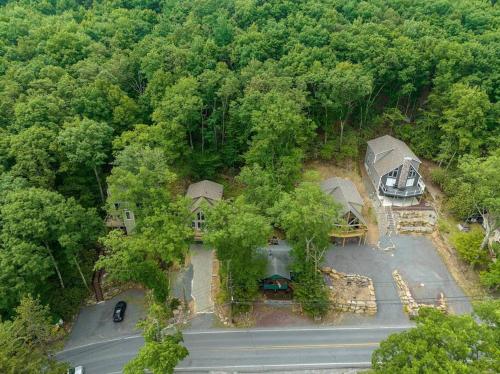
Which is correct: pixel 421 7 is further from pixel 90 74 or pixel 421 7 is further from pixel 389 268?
pixel 90 74

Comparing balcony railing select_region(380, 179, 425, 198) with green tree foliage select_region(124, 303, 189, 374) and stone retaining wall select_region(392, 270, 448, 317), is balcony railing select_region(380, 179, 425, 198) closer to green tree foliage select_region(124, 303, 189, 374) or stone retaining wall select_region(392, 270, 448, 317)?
stone retaining wall select_region(392, 270, 448, 317)

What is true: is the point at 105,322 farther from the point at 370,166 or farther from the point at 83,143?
the point at 370,166

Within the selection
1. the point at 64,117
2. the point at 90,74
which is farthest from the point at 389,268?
the point at 90,74

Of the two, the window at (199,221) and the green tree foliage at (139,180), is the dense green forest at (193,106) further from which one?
the window at (199,221)

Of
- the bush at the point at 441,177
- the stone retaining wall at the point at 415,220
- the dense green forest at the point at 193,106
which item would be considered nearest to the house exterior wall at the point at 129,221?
the dense green forest at the point at 193,106

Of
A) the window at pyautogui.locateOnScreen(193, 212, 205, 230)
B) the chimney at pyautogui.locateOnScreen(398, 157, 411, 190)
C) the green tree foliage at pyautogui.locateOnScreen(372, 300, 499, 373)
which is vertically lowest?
the green tree foliage at pyautogui.locateOnScreen(372, 300, 499, 373)

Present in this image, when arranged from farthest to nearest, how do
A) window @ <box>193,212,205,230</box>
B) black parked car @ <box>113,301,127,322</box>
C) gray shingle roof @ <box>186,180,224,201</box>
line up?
gray shingle roof @ <box>186,180,224,201</box> < window @ <box>193,212,205,230</box> < black parked car @ <box>113,301,127,322</box>

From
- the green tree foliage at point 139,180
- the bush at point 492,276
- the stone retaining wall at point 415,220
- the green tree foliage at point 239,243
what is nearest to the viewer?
the green tree foliage at point 239,243

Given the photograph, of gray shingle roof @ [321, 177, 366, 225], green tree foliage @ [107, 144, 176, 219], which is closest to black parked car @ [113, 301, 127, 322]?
green tree foliage @ [107, 144, 176, 219]
